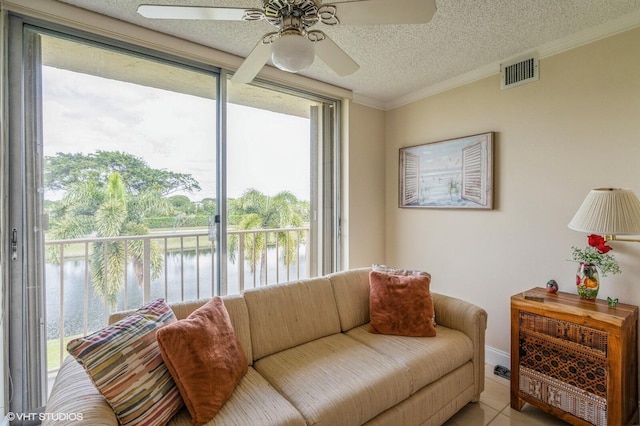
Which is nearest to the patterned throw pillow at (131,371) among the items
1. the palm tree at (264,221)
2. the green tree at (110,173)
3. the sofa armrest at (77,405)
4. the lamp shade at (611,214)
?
the sofa armrest at (77,405)

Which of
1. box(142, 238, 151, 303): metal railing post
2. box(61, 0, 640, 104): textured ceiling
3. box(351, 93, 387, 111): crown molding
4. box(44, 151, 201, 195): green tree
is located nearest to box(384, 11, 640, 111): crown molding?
box(61, 0, 640, 104): textured ceiling

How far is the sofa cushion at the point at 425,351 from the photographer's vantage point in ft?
5.43

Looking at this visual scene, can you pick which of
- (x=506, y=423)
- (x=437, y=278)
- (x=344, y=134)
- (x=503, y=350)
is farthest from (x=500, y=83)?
(x=506, y=423)

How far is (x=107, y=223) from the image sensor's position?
2082mm

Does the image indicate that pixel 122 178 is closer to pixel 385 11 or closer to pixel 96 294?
pixel 96 294

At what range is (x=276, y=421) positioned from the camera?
3.98 feet

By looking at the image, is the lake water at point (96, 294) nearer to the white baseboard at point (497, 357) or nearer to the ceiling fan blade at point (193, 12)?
the ceiling fan blade at point (193, 12)

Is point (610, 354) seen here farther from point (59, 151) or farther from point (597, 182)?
point (59, 151)

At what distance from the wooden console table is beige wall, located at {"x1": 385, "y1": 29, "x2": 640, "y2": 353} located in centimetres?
41

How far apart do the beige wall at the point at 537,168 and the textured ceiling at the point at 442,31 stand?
0.24 meters

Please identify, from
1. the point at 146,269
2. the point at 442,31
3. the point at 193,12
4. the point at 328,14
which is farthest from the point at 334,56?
the point at 146,269

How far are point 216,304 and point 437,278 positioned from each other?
2154 mm

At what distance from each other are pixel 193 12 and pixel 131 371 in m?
1.48

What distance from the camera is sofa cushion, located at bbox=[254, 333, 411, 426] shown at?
1345 mm
